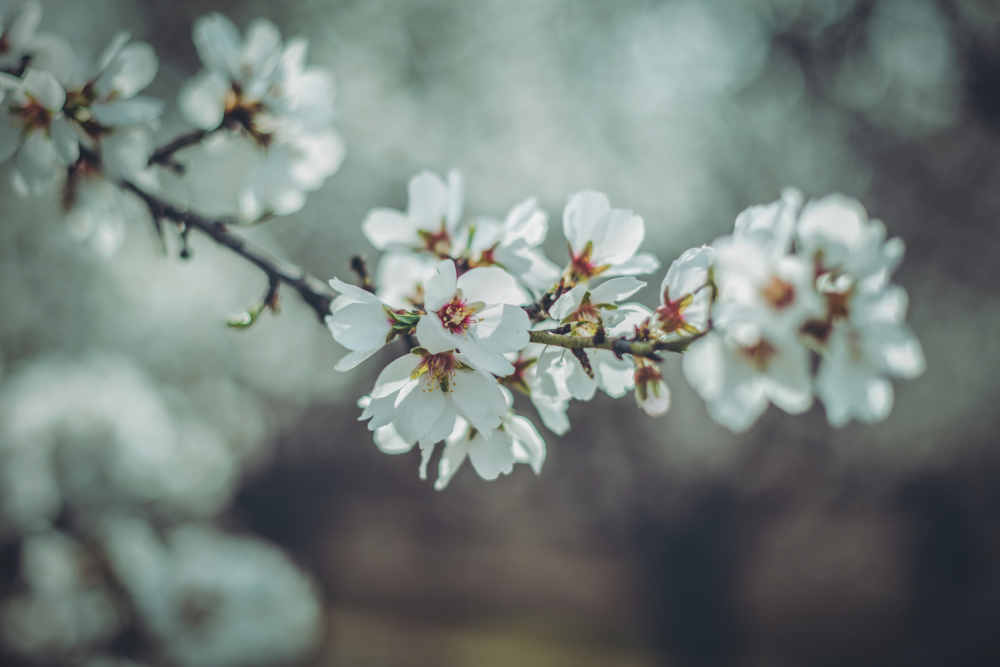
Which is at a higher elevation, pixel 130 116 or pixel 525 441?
pixel 130 116

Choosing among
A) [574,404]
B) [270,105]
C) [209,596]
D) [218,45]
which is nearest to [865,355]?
[270,105]

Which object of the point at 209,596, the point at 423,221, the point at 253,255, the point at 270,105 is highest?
the point at 270,105

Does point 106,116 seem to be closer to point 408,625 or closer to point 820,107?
point 820,107

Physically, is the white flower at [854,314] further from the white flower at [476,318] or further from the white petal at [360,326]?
the white petal at [360,326]

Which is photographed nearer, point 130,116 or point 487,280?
point 487,280

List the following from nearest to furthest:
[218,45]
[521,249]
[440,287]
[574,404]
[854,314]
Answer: [854,314] < [440,287] < [521,249] < [218,45] < [574,404]

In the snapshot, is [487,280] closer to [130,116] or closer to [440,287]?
[440,287]
